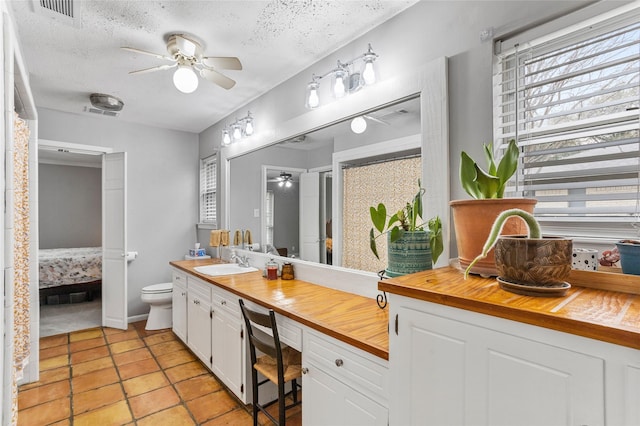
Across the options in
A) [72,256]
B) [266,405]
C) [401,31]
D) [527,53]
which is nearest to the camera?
[527,53]

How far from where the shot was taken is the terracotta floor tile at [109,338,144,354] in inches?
123

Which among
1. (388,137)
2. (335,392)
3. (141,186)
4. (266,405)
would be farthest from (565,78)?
(141,186)

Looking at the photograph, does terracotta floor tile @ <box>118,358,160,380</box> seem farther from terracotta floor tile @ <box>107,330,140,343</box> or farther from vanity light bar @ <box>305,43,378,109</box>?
vanity light bar @ <box>305,43,378,109</box>

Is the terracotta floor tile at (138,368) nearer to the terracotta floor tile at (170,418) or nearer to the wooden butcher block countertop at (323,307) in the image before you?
the terracotta floor tile at (170,418)

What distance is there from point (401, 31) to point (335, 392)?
6.18 ft

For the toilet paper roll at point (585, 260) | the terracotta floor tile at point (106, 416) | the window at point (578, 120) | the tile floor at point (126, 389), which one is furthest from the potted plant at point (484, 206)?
the terracotta floor tile at point (106, 416)

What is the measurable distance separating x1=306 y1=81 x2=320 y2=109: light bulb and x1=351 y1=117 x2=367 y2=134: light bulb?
0.34 metres

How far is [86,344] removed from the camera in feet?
10.8

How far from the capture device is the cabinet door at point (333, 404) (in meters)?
1.24

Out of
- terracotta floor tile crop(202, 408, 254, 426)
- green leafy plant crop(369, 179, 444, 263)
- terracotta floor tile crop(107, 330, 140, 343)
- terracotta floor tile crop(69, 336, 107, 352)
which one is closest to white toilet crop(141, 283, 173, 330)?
terracotta floor tile crop(107, 330, 140, 343)

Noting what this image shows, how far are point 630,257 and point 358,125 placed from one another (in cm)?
149

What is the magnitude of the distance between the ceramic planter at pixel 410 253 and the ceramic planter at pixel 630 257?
0.61 meters

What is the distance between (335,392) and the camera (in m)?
1.39

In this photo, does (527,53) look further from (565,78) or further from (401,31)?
(401,31)
